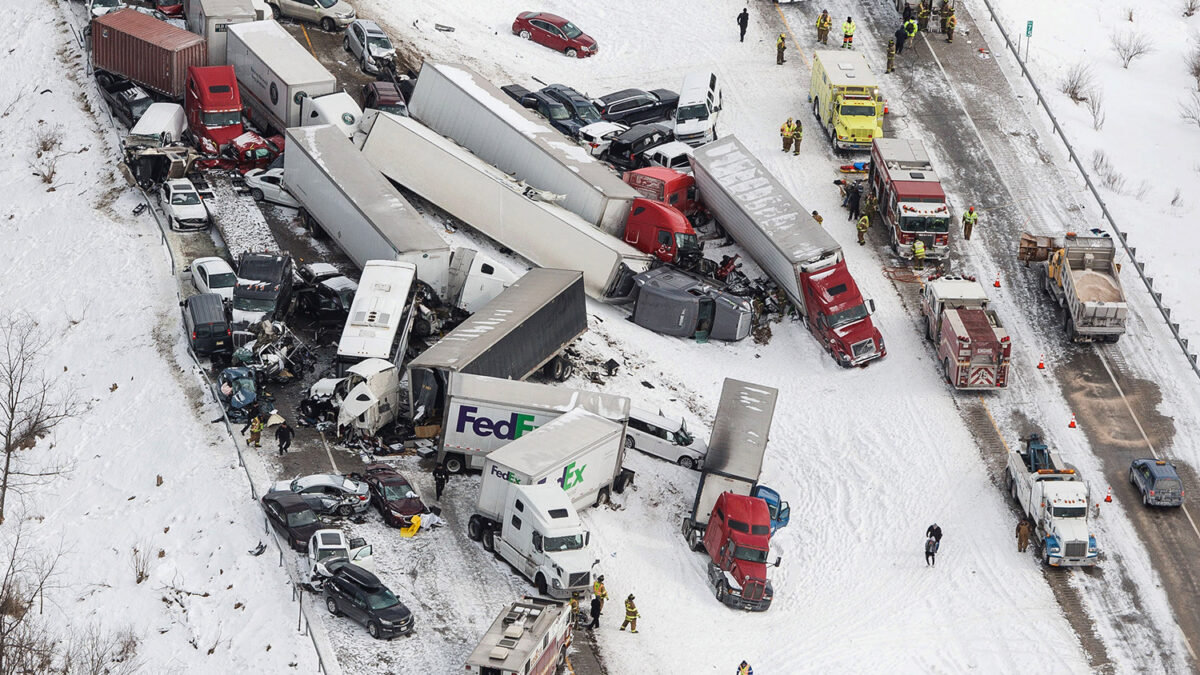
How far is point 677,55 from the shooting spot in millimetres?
70250

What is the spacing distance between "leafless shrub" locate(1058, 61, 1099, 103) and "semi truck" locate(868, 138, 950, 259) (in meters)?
11.5

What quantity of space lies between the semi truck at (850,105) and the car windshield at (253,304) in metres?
23.5

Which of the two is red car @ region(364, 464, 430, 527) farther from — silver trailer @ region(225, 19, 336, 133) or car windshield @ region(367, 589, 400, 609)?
silver trailer @ region(225, 19, 336, 133)

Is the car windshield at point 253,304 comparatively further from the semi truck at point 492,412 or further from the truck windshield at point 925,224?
the truck windshield at point 925,224

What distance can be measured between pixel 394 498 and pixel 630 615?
274 inches

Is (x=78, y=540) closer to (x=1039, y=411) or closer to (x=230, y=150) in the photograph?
(x=230, y=150)

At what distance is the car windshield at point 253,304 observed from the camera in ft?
164

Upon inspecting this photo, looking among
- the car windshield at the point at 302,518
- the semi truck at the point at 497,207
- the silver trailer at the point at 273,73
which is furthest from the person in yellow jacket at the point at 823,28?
the car windshield at the point at 302,518

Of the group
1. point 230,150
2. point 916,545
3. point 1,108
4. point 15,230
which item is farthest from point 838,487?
point 1,108

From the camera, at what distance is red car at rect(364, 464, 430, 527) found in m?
43.6

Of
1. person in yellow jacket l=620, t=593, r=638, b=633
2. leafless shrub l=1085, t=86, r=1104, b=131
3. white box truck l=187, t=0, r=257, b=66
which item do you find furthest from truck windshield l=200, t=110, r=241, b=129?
leafless shrub l=1085, t=86, r=1104, b=131

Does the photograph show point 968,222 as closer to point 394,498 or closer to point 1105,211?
point 1105,211

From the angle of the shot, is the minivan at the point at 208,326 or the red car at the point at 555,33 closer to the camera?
the minivan at the point at 208,326

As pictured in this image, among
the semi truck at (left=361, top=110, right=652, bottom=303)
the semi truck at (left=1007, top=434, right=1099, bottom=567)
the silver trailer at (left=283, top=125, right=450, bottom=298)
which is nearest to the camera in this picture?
the semi truck at (left=1007, top=434, right=1099, bottom=567)
